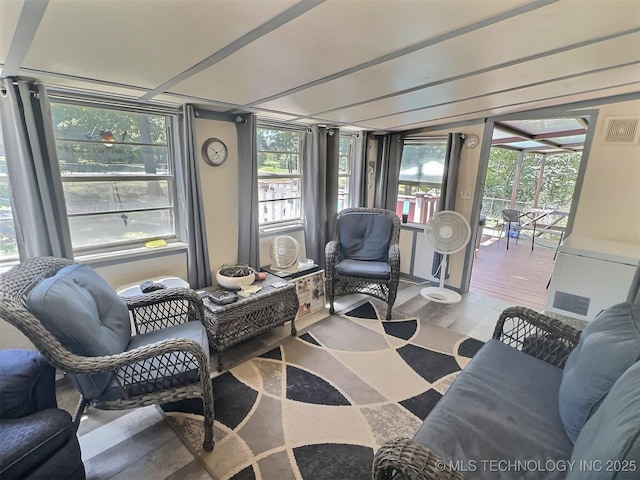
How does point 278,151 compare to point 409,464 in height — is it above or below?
above

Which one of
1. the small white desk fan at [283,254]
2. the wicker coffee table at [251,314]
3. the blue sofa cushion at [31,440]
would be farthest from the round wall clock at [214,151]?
the blue sofa cushion at [31,440]

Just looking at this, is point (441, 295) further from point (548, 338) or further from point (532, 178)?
point (532, 178)

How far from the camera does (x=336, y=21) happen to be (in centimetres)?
98

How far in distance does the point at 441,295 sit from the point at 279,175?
7.62 feet

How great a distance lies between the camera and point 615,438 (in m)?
0.73

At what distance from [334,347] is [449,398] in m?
1.28

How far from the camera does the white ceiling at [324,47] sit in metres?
0.91

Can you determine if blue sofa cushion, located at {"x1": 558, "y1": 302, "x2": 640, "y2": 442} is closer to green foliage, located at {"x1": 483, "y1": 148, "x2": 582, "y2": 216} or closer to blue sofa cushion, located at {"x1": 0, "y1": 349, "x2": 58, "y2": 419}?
blue sofa cushion, located at {"x1": 0, "y1": 349, "x2": 58, "y2": 419}

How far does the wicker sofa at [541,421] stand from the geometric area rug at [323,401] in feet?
1.90

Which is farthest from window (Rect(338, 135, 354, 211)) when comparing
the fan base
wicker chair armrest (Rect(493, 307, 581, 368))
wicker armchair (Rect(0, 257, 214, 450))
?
wicker armchair (Rect(0, 257, 214, 450))

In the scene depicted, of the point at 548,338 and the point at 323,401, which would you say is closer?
the point at 548,338

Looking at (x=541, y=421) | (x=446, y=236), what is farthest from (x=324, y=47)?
(x=446, y=236)

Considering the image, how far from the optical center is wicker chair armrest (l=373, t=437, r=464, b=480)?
Result: 2.90ft

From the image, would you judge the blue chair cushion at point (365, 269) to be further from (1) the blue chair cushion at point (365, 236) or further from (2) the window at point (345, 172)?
(2) the window at point (345, 172)
